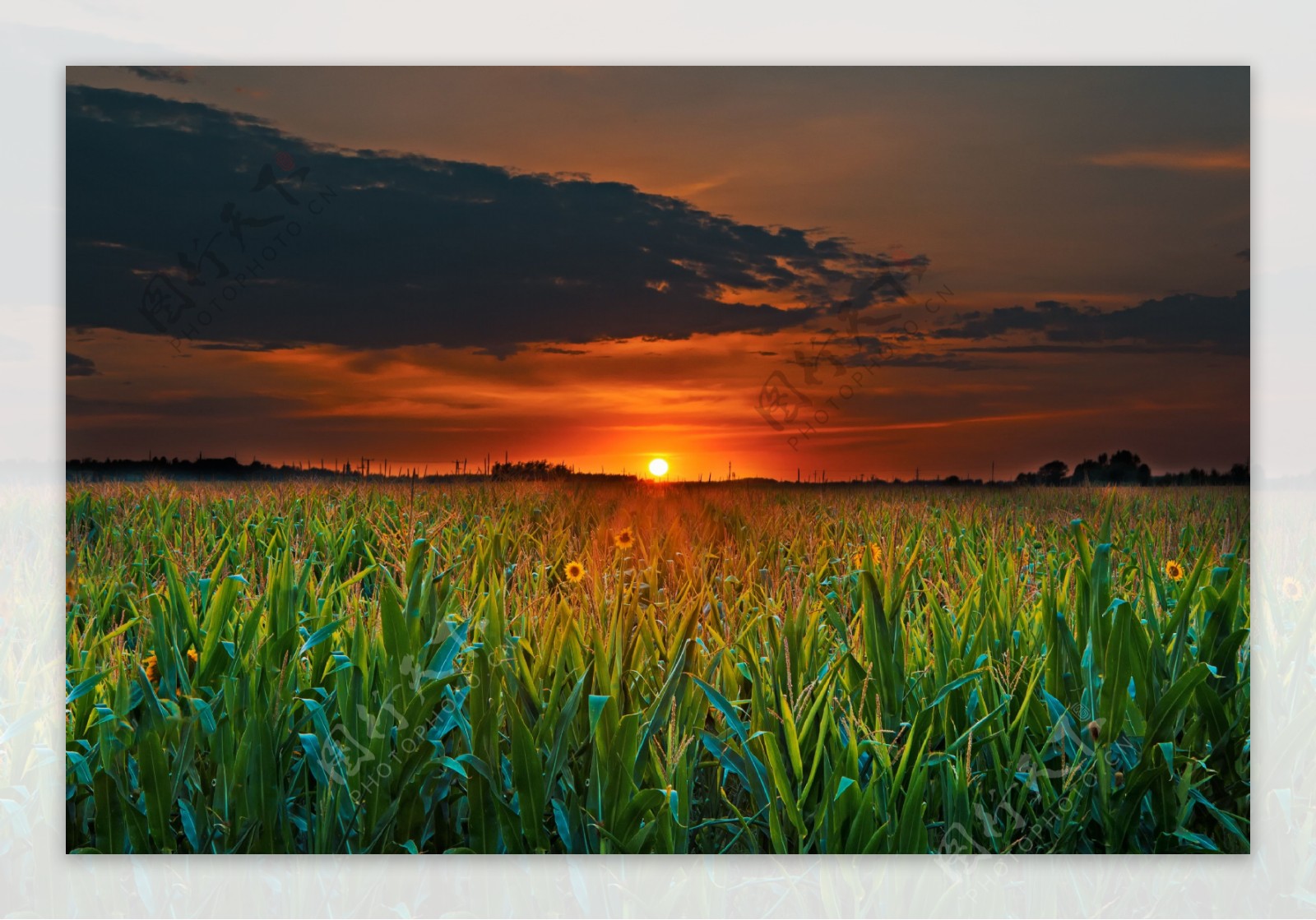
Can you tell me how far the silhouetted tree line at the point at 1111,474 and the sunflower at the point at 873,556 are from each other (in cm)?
47

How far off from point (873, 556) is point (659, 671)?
0.73m

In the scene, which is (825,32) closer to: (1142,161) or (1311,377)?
(1142,161)

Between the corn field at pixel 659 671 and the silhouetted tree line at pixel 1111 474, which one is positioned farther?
the silhouetted tree line at pixel 1111 474

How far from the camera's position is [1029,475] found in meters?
3.10

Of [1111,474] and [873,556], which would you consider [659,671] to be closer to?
[873,556]

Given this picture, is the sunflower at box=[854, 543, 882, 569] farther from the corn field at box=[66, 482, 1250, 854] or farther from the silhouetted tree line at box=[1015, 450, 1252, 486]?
the silhouetted tree line at box=[1015, 450, 1252, 486]

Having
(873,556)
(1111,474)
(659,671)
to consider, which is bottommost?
(659,671)

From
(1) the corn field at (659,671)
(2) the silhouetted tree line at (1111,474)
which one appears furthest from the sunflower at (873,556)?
(2) the silhouetted tree line at (1111,474)

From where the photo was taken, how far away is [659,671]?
9.36 feet

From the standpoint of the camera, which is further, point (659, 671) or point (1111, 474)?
point (1111, 474)

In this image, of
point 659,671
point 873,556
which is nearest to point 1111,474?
point 873,556

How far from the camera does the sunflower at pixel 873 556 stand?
309 centimetres

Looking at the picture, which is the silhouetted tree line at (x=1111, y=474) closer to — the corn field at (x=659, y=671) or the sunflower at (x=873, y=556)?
the corn field at (x=659, y=671)

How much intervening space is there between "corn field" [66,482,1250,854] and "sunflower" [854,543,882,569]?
0.05 feet
